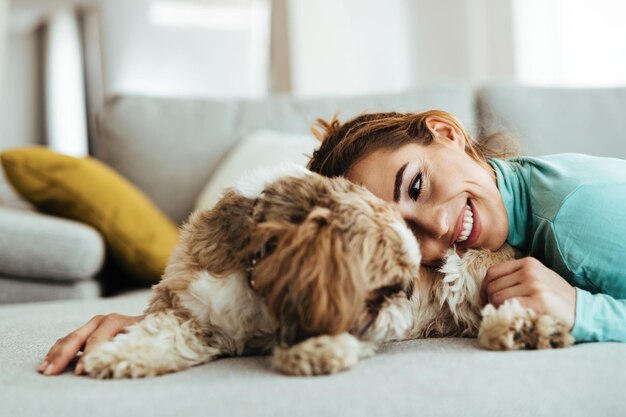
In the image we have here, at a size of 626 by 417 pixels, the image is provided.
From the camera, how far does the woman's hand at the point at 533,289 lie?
140cm

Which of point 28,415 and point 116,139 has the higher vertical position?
point 116,139

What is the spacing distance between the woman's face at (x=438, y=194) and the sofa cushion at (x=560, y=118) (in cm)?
121

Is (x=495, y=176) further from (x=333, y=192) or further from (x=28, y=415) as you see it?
(x=28, y=415)

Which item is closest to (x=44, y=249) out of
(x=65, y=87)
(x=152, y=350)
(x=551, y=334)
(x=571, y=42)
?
(x=152, y=350)

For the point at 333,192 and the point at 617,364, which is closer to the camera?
the point at 617,364

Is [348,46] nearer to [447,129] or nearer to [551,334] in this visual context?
[447,129]

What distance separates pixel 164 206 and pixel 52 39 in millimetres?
4670

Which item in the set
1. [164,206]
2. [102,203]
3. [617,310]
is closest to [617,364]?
[617,310]

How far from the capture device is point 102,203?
9.61 ft

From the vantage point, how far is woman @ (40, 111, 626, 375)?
4.69ft

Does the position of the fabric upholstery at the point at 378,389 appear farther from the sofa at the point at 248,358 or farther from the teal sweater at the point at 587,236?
the teal sweater at the point at 587,236

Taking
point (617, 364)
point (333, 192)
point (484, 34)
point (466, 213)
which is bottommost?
point (617, 364)

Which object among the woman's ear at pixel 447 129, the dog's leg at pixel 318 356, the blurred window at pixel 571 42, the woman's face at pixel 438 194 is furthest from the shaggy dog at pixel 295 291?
the blurred window at pixel 571 42

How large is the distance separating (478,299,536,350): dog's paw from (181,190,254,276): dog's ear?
1.77ft
